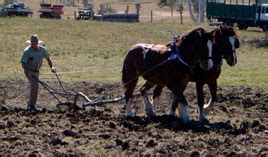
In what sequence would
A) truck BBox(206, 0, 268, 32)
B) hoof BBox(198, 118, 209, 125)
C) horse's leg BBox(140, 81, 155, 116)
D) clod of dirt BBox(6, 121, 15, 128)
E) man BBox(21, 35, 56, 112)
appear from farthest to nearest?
truck BBox(206, 0, 268, 32) < man BBox(21, 35, 56, 112) < horse's leg BBox(140, 81, 155, 116) < hoof BBox(198, 118, 209, 125) < clod of dirt BBox(6, 121, 15, 128)

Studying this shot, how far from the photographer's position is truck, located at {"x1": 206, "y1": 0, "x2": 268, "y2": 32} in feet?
156

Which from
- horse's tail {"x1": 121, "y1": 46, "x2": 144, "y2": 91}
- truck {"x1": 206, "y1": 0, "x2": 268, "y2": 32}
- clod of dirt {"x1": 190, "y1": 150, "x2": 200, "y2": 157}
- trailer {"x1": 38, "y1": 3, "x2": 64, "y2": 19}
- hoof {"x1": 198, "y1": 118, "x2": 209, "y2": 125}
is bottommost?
trailer {"x1": 38, "y1": 3, "x2": 64, "y2": 19}

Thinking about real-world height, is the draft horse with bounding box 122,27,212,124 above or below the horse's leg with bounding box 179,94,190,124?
above

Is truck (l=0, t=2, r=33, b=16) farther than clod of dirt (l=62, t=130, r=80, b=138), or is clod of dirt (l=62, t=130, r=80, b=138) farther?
truck (l=0, t=2, r=33, b=16)

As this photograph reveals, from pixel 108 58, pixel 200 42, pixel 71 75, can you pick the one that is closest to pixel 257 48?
pixel 108 58

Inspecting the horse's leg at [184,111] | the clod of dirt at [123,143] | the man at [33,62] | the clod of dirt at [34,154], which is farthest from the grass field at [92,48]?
the clod of dirt at [34,154]

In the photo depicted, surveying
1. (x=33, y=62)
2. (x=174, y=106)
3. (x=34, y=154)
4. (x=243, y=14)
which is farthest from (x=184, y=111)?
(x=243, y=14)

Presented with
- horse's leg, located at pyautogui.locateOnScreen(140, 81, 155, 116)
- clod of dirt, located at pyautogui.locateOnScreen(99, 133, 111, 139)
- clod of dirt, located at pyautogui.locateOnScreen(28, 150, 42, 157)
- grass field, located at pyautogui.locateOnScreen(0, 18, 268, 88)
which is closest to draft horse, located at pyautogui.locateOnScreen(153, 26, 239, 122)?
horse's leg, located at pyautogui.locateOnScreen(140, 81, 155, 116)

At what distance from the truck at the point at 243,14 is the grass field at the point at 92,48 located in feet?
9.32

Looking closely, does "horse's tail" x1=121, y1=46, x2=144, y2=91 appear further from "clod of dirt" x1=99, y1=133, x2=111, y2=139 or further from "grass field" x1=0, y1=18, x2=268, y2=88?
Answer: "grass field" x1=0, y1=18, x2=268, y2=88

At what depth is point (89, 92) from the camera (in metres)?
18.3

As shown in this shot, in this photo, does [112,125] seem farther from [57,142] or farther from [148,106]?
[57,142]

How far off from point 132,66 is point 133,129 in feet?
6.24

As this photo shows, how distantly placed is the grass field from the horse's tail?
19.0 feet
